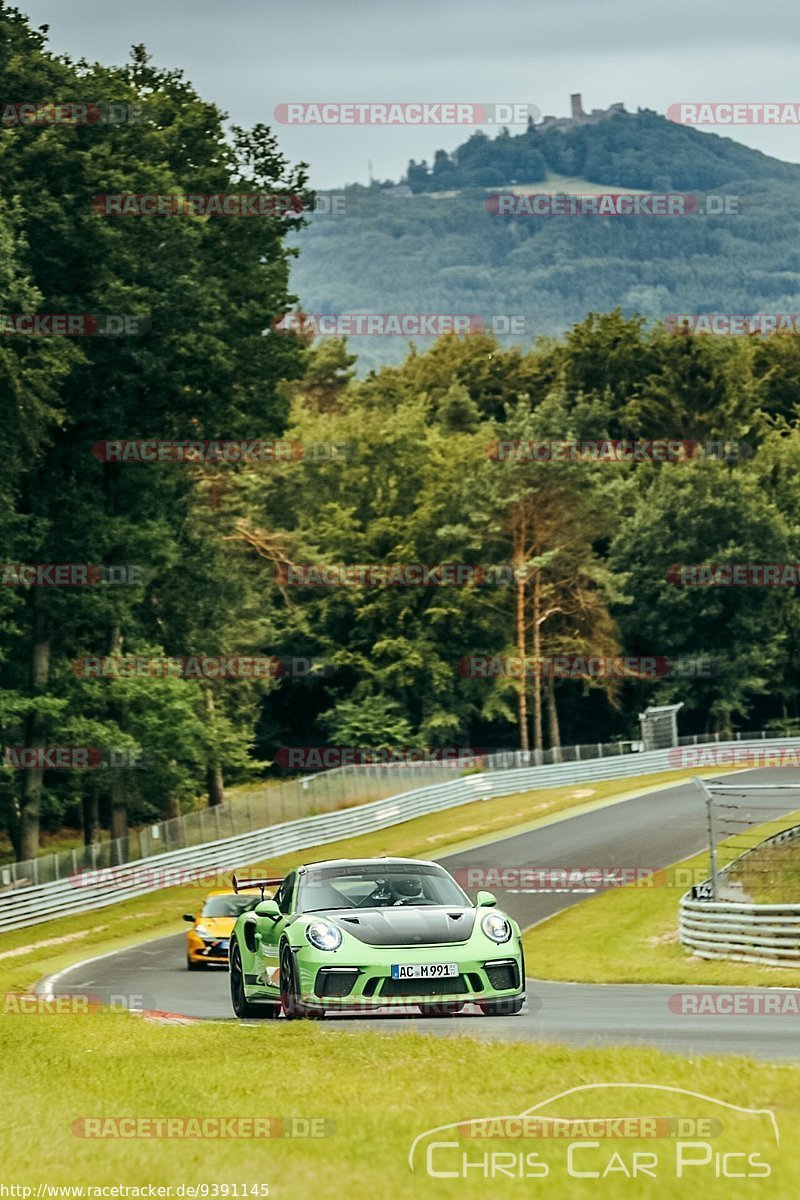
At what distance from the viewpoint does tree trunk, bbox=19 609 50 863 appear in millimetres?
46781

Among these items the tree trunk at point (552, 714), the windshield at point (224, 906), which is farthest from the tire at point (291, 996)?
the tree trunk at point (552, 714)

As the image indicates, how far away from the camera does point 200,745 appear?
49.2 m

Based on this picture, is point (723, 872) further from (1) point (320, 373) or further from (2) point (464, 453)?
(1) point (320, 373)

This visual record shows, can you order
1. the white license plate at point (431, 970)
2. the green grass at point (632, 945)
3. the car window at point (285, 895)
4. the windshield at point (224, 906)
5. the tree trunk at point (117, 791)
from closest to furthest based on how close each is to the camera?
the white license plate at point (431, 970), the car window at point (285, 895), the green grass at point (632, 945), the windshield at point (224, 906), the tree trunk at point (117, 791)

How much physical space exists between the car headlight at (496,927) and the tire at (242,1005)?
9.30ft

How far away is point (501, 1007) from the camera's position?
14.2 m

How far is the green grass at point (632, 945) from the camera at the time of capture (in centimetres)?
2439

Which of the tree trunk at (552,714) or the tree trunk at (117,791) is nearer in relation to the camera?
the tree trunk at (117,791)

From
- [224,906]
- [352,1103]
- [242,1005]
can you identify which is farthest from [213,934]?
[352,1103]

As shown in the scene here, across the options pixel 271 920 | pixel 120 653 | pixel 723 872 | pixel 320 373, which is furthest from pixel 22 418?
pixel 320 373

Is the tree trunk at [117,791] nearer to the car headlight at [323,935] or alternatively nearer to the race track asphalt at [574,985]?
the race track asphalt at [574,985]

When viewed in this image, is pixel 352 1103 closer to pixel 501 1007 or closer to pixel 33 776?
pixel 501 1007

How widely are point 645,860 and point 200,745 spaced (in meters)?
13.3

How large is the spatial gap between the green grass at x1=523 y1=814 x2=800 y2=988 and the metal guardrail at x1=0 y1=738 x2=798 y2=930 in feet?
42.8
